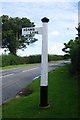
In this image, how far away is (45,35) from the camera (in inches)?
388

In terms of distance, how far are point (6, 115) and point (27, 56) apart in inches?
2303

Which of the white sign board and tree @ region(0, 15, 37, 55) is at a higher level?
tree @ region(0, 15, 37, 55)

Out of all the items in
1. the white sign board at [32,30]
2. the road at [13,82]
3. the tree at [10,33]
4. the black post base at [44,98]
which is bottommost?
the road at [13,82]

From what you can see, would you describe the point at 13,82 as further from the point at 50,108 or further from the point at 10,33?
the point at 10,33

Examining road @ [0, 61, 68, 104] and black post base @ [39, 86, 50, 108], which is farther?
road @ [0, 61, 68, 104]

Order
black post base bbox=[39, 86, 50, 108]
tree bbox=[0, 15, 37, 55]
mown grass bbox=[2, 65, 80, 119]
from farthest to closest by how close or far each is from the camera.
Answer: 1. tree bbox=[0, 15, 37, 55]
2. black post base bbox=[39, 86, 50, 108]
3. mown grass bbox=[2, 65, 80, 119]

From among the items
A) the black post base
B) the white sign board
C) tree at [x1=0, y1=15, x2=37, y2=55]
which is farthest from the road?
tree at [x1=0, y1=15, x2=37, y2=55]

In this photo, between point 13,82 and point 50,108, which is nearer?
point 50,108

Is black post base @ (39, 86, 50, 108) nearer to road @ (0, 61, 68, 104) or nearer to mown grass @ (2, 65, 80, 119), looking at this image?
mown grass @ (2, 65, 80, 119)

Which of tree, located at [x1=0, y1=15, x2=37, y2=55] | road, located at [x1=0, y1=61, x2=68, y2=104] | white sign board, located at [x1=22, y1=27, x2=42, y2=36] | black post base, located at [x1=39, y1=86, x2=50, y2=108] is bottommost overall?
road, located at [x1=0, y1=61, x2=68, y2=104]

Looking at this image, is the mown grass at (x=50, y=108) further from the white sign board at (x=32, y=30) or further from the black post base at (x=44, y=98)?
the white sign board at (x=32, y=30)

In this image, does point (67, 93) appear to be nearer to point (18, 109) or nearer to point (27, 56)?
point (18, 109)

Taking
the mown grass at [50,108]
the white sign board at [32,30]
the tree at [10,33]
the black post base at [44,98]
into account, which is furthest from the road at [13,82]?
the tree at [10,33]

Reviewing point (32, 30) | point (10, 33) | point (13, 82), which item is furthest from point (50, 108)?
point (10, 33)
